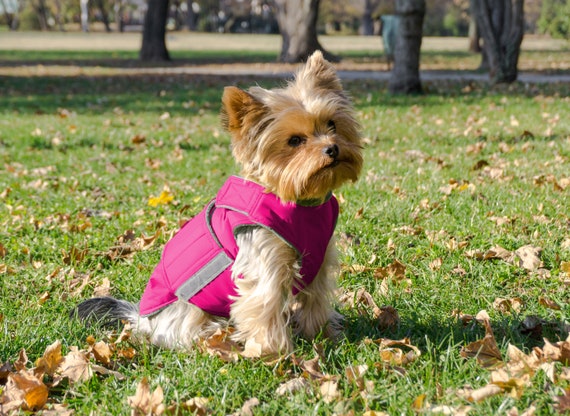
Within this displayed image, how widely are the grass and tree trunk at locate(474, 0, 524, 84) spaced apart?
14.4 ft

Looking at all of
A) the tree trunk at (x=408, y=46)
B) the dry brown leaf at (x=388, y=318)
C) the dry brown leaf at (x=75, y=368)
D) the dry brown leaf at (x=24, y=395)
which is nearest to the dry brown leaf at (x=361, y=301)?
the dry brown leaf at (x=388, y=318)

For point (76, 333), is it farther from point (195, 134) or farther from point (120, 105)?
point (120, 105)

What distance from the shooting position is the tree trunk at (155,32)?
1192 inches

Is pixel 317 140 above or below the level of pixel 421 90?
above

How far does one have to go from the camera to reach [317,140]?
3607 millimetres

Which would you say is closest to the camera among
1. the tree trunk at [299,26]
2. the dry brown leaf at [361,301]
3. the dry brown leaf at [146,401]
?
the dry brown leaf at [146,401]

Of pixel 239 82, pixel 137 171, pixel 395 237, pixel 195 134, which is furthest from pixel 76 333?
pixel 239 82

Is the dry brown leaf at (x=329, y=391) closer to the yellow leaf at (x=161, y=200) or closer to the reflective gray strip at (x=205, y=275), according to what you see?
the reflective gray strip at (x=205, y=275)

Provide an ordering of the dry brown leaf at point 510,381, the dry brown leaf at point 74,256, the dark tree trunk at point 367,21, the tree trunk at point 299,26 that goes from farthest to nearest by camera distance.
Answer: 1. the dark tree trunk at point 367,21
2. the tree trunk at point 299,26
3. the dry brown leaf at point 74,256
4. the dry brown leaf at point 510,381

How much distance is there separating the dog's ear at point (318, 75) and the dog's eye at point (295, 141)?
339 mm

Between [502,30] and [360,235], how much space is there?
1387 centimetres

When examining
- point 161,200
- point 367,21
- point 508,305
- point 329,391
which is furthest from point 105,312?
point 367,21

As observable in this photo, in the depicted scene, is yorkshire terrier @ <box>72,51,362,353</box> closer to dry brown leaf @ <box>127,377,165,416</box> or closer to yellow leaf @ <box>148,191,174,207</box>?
dry brown leaf @ <box>127,377,165,416</box>

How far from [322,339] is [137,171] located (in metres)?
5.86
